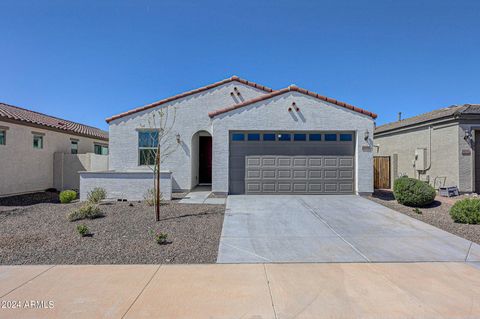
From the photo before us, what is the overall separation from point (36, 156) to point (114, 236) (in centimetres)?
1048

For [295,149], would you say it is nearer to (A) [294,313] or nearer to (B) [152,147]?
(B) [152,147]

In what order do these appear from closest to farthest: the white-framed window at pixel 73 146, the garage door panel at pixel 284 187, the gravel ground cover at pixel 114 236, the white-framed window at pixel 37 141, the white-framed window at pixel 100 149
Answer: the gravel ground cover at pixel 114 236 → the garage door panel at pixel 284 187 → the white-framed window at pixel 37 141 → the white-framed window at pixel 73 146 → the white-framed window at pixel 100 149

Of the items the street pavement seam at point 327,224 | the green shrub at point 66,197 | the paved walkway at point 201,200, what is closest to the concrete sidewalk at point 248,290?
the street pavement seam at point 327,224

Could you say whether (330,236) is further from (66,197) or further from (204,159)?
(204,159)

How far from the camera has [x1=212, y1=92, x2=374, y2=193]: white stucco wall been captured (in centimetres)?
1145

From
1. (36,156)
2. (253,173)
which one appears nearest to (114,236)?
(253,173)

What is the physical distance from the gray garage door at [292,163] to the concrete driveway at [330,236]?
2.08 metres

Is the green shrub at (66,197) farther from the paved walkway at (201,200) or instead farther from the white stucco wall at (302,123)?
the white stucco wall at (302,123)

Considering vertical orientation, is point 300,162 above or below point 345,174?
above

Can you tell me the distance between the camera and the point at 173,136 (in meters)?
13.1

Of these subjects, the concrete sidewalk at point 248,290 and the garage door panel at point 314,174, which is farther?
the garage door panel at point 314,174

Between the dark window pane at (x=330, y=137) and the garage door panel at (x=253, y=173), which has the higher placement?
the dark window pane at (x=330, y=137)

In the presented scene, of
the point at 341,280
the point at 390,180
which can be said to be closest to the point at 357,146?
the point at 390,180

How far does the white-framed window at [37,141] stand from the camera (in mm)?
13250
